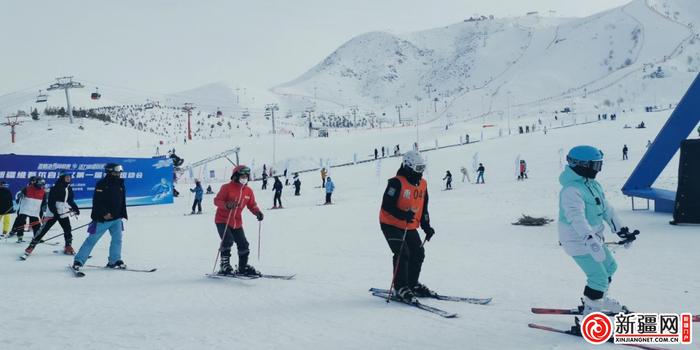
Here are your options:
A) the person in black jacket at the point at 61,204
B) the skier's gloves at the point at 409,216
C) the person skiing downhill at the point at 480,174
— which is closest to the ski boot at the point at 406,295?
the skier's gloves at the point at 409,216

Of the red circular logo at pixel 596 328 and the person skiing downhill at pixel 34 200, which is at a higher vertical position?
the person skiing downhill at pixel 34 200

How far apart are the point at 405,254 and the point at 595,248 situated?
2200mm

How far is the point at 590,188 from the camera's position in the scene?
4910 mm

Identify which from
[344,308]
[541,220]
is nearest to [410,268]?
[344,308]

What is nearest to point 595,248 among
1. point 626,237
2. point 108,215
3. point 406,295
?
point 626,237

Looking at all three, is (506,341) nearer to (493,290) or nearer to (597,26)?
(493,290)

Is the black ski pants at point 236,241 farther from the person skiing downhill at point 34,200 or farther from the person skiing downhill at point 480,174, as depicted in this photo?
the person skiing downhill at point 480,174

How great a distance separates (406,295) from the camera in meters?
6.14

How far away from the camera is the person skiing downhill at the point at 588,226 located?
185 inches

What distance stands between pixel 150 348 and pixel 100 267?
201 inches

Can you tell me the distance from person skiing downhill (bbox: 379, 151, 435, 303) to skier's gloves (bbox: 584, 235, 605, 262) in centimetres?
194

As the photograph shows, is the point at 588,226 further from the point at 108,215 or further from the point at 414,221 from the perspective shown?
the point at 108,215

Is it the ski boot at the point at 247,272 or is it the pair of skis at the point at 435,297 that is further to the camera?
the ski boot at the point at 247,272

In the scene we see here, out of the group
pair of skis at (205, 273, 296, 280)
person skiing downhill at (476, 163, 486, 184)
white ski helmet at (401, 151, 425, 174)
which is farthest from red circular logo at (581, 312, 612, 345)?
person skiing downhill at (476, 163, 486, 184)
